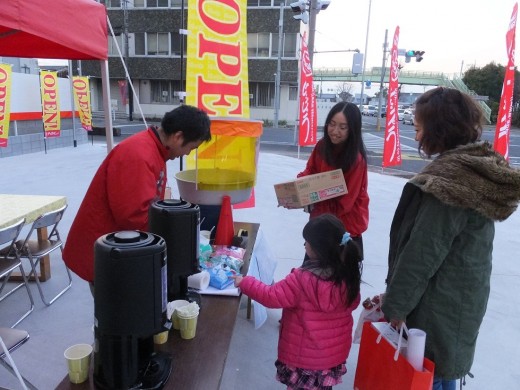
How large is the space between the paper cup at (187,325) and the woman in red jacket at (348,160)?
1144 mm

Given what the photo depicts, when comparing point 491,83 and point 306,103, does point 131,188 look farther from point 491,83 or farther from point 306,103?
point 491,83

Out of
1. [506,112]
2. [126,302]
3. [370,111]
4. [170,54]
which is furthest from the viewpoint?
[370,111]

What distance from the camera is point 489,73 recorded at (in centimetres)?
3472

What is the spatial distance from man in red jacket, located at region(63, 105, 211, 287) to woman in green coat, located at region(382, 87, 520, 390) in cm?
89

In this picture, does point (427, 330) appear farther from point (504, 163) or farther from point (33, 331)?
point (33, 331)

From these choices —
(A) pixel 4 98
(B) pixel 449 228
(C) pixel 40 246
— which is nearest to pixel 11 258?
(C) pixel 40 246

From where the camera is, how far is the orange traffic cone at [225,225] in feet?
7.57

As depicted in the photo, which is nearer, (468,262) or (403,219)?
(468,262)

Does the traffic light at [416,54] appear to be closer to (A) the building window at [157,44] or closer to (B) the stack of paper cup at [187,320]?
(A) the building window at [157,44]

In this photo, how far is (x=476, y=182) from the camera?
1.30 m

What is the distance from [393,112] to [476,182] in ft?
24.5

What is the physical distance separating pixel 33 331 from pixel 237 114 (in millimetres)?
2460

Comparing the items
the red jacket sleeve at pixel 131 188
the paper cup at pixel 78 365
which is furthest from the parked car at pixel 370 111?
the paper cup at pixel 78 365

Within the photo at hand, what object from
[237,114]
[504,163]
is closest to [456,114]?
[504,163]
